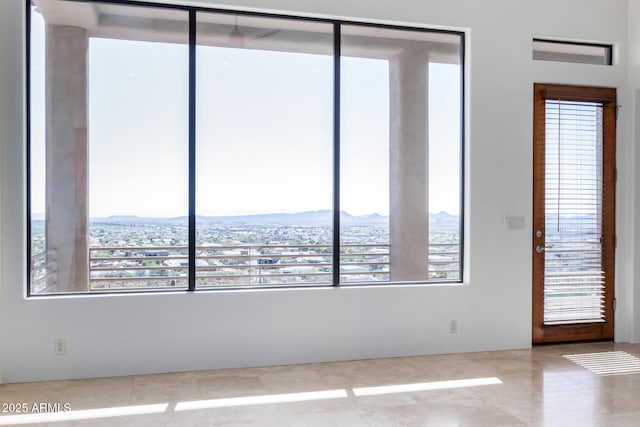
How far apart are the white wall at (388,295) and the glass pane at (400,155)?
6.0 inches

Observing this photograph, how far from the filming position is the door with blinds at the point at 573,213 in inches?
195

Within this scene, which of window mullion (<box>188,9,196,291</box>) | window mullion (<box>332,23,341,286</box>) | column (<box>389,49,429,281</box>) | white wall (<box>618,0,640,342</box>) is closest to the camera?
window mullion (<box>188,9,196,291</box>)

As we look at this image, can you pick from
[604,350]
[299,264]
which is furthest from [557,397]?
[299,264]

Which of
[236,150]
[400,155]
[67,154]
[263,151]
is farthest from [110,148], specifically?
[400,155]

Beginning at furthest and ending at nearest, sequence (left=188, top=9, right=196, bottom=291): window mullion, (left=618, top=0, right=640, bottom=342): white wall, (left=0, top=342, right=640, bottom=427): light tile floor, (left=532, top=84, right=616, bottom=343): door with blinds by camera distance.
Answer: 1. (left=618, top=0, right=640, bottom=342): white wall
2. (left=532, top=84, right=616, bottom=343): door with blinds
3. (left=188, top=9, right=196, bottom=291): window mullion
4. (left=0, top=342, right=640, bottom=427): light tile floor

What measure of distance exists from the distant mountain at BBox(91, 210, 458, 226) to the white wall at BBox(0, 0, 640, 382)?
460 mm

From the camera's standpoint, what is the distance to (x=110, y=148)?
4137 millimetres

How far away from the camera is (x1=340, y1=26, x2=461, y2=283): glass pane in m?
4.62

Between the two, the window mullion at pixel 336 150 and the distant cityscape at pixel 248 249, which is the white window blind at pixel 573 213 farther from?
the window mullion at pixel 336 150

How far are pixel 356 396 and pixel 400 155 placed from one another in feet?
6.69

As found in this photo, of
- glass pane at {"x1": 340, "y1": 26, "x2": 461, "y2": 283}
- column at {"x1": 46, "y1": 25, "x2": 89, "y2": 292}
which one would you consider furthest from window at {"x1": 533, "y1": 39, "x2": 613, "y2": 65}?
column at {"x1": 46, "y1": 25, "x2": 89, "y2": 292}

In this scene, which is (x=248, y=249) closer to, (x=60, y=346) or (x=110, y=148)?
(x=110, y=148)

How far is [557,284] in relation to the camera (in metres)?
5.01

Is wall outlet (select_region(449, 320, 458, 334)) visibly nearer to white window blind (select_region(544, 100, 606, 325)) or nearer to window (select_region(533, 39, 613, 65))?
white window blind (select_region(544, 100, 606, 325))
